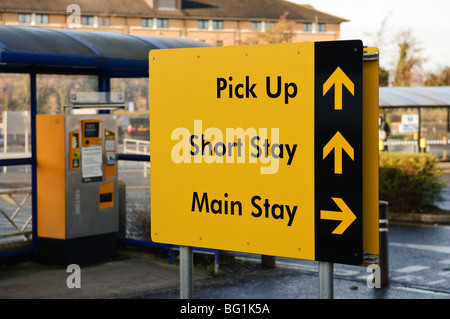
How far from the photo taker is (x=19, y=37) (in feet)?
27.1

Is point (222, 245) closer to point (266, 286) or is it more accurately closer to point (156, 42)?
point (266, 286)

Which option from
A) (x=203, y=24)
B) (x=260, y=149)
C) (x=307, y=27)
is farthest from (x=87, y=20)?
(x=260, y=149)

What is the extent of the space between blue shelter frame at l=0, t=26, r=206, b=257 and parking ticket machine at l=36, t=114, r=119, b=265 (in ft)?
0.61

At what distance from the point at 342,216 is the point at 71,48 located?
668 centimetres

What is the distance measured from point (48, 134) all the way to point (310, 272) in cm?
358

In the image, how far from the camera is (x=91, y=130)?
9.20 m

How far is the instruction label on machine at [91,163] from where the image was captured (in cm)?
910

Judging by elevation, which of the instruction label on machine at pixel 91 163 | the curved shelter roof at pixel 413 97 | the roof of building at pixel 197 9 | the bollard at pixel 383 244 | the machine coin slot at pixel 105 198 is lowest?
the bollard at pixel 383 244

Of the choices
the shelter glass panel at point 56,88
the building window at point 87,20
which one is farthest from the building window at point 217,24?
the shelter glass panel at point 56,88

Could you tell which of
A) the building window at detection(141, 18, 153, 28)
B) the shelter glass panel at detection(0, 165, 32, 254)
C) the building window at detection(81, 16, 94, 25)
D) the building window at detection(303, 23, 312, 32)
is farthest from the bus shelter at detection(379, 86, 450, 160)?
the building window at detection(303, 23, 312, 32)

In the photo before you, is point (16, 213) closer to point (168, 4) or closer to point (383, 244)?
point (383, 244)

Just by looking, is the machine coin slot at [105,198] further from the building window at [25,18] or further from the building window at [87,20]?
the building window at [25,18]

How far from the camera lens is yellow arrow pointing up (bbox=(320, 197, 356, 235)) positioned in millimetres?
2564
